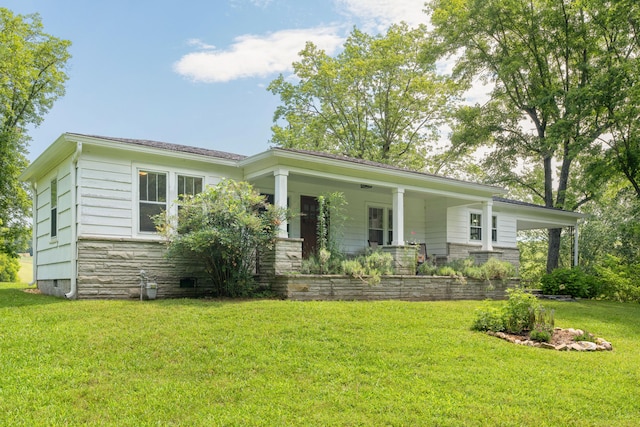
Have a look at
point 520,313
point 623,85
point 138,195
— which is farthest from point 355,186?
point 623,85

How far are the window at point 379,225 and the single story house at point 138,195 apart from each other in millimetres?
838

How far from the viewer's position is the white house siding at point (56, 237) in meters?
10.1

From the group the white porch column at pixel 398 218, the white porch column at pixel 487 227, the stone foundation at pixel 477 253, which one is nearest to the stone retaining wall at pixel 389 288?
the white porch column at pixel 398 218

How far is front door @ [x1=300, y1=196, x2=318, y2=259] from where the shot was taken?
43.0ft

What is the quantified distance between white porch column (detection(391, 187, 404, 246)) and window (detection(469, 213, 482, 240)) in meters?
5.07

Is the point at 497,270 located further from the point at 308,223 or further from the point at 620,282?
the point at 308,223

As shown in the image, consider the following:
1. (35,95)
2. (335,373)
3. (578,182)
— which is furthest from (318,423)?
(35,95)

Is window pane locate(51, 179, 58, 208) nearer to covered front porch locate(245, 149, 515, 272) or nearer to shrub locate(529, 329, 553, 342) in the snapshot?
covered front porch locate(245, 149, 515, 272)

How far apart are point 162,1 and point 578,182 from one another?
1588 cm

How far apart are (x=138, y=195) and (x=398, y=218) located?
6238 millimetres

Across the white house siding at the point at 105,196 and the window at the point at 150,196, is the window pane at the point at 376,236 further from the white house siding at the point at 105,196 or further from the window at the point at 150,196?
the white house siding at the point at 105,196

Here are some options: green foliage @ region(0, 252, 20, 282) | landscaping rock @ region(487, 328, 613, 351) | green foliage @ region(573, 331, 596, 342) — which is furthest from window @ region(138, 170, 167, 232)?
green foliage @ region(0, 252, 20, 282)

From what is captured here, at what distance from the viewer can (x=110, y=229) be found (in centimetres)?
970

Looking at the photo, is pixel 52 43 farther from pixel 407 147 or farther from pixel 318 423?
pixel 318 423
